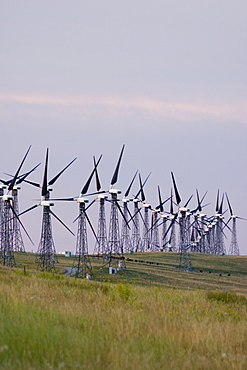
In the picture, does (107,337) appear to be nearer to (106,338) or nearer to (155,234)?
(106,338)

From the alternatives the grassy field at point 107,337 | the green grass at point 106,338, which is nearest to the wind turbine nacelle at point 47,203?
the grassy field at point 107,337

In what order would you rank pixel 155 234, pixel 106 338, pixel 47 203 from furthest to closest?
pixel 155 234, pixel 47 203, pixel 106 338

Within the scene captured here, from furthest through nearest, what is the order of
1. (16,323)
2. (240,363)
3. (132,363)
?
(16,323) → (240,363) → (132,363)

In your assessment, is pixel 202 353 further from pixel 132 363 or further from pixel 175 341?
pixel 132 363

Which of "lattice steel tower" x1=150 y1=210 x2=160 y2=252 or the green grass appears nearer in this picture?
the green grass

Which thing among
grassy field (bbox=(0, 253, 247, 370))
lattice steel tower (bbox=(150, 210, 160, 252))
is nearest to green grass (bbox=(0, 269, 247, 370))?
grassy field (bbox=(0, 253, 247, 370))

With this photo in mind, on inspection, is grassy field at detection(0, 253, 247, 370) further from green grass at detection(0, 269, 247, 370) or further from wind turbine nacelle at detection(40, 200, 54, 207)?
wind turbine nacelle at detection(40, 200, 54, 207)

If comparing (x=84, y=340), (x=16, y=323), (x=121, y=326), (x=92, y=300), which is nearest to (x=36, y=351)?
(x=84, y=340)

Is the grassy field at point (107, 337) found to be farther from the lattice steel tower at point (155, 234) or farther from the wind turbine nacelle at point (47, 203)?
the lattice steel tower at point (155, 234)

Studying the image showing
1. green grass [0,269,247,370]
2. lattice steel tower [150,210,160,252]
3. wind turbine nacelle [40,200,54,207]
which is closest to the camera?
green grass [0,269,247,370]

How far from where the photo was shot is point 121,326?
14742mm

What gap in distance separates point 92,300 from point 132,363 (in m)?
11.2

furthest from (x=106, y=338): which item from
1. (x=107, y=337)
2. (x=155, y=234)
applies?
(x=155, y=234)

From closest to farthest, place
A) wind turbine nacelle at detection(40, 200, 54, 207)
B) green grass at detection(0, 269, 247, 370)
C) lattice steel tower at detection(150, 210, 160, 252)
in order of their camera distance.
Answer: green grass at detection(0, 269, 247, 370) → wind turbine nacelle at detection(40, 200, 54, 207) → lattice steel tower at detection(150, 210, 160, 252)
